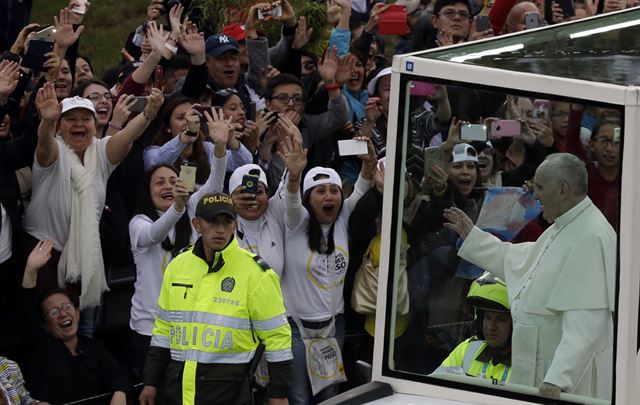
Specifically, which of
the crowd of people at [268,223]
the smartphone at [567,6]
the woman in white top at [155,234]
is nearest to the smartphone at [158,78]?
the crowd of people at [268,223]

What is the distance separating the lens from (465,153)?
18.2ft

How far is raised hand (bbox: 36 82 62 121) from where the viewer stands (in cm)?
823

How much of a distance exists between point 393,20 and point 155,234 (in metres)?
3.98

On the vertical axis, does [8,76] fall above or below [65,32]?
below

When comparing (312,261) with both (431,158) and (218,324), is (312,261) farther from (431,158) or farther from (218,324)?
(431,158)

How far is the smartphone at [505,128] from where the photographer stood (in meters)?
5.41

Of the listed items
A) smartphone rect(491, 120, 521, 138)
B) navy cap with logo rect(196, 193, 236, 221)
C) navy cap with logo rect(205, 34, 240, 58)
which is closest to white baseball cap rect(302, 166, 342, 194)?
navy cap with logo rect(196, 193, 236, 221)

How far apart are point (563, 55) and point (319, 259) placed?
11.4ft

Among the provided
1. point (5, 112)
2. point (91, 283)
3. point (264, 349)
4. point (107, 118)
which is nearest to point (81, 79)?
point (107, 118)

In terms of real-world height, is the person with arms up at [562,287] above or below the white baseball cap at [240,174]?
below

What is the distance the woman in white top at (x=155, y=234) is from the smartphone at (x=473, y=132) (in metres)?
3.38

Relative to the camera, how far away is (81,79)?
10.6 metres

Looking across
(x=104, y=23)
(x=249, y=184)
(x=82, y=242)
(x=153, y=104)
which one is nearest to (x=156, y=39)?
(x=153, y=104)

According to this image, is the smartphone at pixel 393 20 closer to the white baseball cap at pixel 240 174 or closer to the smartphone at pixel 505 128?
the white baseball cap at pixel 240 174
